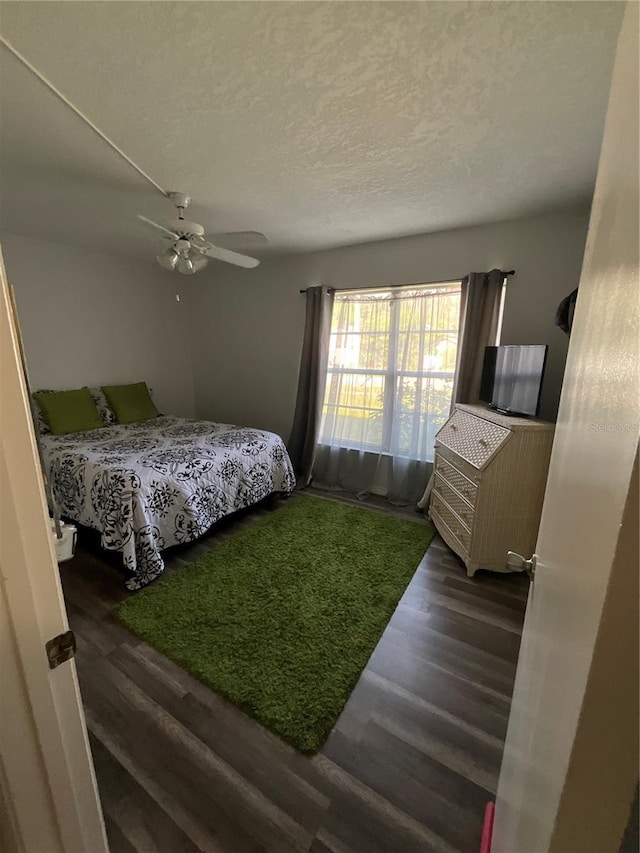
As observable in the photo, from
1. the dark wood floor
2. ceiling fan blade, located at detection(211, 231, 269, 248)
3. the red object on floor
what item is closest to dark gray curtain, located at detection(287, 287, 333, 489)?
ceiling fan blade, located at detection(211, 231, 269, 248)

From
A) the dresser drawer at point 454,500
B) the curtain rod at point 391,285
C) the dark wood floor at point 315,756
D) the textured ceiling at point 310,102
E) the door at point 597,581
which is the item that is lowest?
the dark wood floor at point 315,756

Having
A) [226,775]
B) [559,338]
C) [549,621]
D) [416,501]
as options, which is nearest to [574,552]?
[549,621]

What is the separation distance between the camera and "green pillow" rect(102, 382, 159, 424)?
3639 millimetres

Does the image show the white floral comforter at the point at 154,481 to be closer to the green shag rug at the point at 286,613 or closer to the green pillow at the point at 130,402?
the green shag rug at the point at 286,613

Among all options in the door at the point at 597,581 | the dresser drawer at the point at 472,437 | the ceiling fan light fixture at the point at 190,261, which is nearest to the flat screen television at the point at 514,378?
the dresser drawer at the point at 472,437

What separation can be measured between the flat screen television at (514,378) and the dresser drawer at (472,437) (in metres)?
0.24

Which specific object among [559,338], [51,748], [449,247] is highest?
[449,247]

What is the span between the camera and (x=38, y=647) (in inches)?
20.5

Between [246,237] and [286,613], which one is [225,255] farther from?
[286,613]

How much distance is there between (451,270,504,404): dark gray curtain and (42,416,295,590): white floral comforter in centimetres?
174

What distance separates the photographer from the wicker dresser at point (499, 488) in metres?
2.01

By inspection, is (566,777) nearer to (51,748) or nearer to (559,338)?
(51,748)

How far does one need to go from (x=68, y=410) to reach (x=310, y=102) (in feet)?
10.7

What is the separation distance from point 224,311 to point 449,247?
8.72 ft
